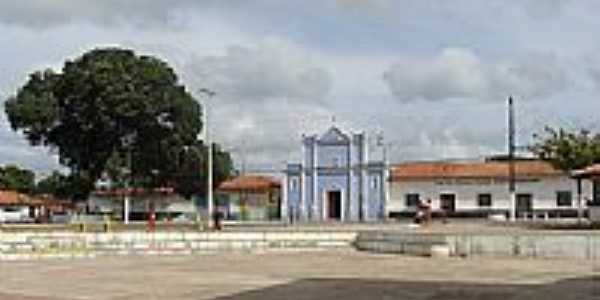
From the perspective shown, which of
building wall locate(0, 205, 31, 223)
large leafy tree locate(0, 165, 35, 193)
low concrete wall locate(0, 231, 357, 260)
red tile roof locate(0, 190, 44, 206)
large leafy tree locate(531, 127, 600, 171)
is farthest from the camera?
large leafy tree locate(0, 165, 35, 193)

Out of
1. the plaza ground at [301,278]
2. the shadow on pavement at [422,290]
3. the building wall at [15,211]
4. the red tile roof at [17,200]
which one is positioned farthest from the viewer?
the red tile roof at [17,200]

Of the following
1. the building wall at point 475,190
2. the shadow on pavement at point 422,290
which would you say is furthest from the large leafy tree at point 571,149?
the shadow on pavement at point 422,290

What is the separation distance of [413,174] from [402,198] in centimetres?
205

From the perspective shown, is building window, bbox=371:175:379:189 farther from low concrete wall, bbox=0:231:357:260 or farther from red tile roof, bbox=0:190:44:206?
low concrete wall, bbox=0:231:357:260

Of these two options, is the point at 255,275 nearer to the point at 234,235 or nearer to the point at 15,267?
the point at 15,267

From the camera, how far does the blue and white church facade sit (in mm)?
72562

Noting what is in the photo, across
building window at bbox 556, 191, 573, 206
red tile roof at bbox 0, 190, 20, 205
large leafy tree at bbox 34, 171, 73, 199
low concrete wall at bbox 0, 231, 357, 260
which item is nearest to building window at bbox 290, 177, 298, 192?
large leafy tree at bbox 34, 171, 73, 199

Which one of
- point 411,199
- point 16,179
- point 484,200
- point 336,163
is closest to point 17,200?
point 16,179

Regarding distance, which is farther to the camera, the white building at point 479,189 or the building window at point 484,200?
the building window at point 484,200

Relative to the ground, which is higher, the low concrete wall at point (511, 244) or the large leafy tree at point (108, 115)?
the large leafy tree at point (108, 115)

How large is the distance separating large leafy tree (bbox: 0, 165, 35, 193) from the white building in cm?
5290

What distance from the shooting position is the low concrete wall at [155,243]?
29.9 meters

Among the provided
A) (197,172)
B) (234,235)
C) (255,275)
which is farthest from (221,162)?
(255,275)

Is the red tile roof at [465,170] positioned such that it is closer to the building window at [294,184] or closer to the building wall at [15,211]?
the building window at [294,184]
